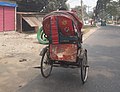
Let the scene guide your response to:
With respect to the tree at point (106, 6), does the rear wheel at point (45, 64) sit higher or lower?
lower

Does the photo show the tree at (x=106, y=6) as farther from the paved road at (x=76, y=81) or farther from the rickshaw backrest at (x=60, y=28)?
the rickshaw backrest at (x=60, y=28)

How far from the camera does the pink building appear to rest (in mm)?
29408

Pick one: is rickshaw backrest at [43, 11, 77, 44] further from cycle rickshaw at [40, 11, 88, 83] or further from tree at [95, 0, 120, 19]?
tree at [95, 0, 120, 19]

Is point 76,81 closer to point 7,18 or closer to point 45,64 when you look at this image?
point 45,64

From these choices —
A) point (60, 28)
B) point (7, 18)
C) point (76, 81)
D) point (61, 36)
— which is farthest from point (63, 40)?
point (7, 18)

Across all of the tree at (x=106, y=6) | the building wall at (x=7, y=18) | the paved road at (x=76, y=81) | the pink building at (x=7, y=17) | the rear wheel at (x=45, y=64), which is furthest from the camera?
the tree at (x=106, y=6)

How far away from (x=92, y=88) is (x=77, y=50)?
124 cm

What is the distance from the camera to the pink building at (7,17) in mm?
29408

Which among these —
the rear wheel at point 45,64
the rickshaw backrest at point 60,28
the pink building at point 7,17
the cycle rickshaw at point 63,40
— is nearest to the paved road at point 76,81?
the rear wheel at point 45,64

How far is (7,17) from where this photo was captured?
1216 inches

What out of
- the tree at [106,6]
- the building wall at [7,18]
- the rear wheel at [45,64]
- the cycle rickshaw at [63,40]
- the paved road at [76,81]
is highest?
the tree at [106,6]

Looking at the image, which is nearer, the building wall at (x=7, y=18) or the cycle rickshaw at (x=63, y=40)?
the cycle rickshaw at (x=63, y=40)

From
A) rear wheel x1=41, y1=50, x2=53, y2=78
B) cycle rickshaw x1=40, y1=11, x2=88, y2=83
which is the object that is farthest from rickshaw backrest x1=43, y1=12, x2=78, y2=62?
rear wheel x1=41, y1=50, x2=53, y2=78

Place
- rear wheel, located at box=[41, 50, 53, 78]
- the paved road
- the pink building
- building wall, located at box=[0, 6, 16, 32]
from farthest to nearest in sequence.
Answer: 1. building wall, located at box=[0, 6, 16, 32]
2. the pink building
3. rear wheel, located at box=[41, 50, 53, 78]
4. the paved road
